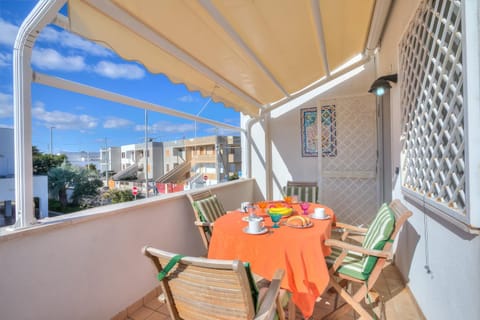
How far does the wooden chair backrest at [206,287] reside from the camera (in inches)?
41.1

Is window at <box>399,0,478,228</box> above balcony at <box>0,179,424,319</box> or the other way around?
above

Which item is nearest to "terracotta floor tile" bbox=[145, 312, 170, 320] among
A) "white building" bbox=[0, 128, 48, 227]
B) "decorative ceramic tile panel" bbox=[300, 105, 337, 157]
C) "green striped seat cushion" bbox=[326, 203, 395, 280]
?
"white building" bbox=[0, 128, 48, 227]

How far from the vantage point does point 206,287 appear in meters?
1.13

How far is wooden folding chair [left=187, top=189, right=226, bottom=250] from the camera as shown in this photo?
2.69 metres

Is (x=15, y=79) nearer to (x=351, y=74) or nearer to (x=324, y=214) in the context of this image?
(x=324, y=214)

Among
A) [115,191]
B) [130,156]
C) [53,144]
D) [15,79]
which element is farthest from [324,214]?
[130,156]

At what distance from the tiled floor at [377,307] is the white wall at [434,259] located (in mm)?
119

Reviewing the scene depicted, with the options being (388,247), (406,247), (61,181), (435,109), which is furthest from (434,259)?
(61,181)

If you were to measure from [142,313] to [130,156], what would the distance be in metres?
7.07

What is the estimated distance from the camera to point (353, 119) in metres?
4.45

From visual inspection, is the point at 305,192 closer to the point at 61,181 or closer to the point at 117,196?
the point at 117,196

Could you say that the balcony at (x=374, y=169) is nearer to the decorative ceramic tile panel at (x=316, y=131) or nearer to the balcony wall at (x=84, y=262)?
the balcony wall at (x=84, y=262)

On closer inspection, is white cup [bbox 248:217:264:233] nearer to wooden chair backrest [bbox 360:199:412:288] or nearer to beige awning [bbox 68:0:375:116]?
wooden chair backrest [bbox 360:199:412:288]

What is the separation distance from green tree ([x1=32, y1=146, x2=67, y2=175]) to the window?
2.84m
